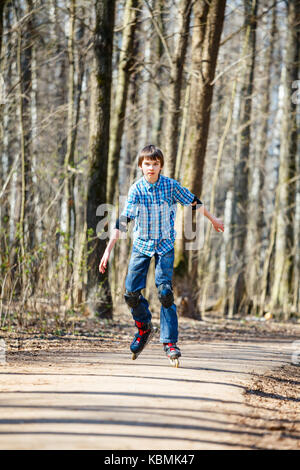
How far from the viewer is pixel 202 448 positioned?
10.7ft

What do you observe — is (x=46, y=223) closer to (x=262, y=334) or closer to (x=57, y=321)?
(x=57, y=321)

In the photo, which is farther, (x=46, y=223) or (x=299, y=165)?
(x=299, y=165)

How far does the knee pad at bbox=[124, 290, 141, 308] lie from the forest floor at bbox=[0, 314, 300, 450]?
551 mm

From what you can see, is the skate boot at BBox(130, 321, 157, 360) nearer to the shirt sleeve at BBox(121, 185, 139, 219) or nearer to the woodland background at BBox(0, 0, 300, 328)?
the shirt sleeve at BBox(121, 185, 139, 219)

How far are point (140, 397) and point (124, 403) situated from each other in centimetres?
22

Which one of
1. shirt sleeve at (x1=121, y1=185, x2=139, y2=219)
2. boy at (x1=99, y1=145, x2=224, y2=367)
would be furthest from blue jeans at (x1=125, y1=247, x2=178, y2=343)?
shirt sleeve at (x1=121, y1=185, x2=139, y2=219)

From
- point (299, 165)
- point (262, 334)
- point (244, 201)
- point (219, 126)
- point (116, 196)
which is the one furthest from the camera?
point (299, 165)

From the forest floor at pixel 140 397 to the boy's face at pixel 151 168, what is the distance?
5.54ft

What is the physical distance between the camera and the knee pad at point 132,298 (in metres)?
5.67

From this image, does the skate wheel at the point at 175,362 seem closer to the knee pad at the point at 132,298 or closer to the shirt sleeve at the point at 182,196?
the knee pad at the point at 132,298

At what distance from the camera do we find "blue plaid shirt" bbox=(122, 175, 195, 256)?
5.57m

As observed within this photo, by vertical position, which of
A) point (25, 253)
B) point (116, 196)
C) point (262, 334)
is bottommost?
point (262, 334)
